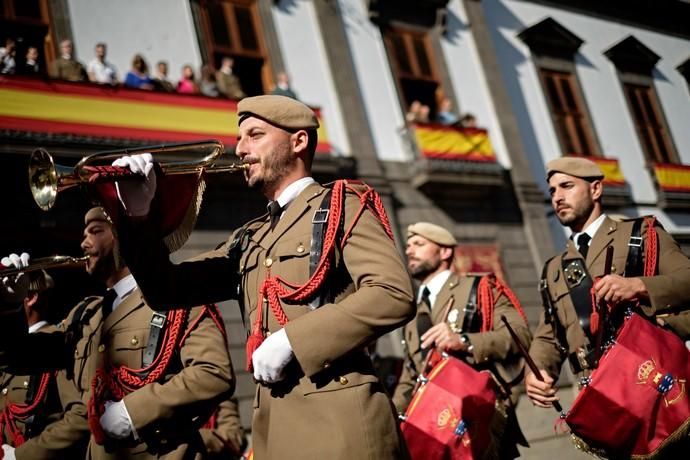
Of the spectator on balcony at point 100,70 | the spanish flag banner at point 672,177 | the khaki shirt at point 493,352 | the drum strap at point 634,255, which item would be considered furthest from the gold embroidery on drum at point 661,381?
the spanish flag banner at point 672,177

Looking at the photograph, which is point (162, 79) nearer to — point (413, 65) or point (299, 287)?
point (413, 65)

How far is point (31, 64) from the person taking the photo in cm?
898

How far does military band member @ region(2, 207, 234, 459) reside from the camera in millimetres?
2805

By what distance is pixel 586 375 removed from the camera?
3.56 metres

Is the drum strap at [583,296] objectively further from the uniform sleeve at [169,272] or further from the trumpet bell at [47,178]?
the trumpet bell at [47,178]

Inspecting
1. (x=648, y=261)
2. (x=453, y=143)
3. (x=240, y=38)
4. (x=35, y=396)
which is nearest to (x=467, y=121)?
(x=453, y=143)

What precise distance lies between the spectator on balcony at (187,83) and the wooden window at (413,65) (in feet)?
14.6

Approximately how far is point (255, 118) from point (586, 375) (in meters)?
2.31

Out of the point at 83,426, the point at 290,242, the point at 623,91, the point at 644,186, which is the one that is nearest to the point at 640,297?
the point at 290,242

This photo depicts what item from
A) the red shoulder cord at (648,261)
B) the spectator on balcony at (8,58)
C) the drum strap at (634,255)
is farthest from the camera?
the spectator on balcony at (8,58)

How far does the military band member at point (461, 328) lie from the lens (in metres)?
4.21

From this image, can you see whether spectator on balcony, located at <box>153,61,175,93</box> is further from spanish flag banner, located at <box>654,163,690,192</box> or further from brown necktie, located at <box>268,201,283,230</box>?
spanish flag banner, located at <box>654,163,690,192</box>

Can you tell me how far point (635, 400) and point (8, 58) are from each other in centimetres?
867

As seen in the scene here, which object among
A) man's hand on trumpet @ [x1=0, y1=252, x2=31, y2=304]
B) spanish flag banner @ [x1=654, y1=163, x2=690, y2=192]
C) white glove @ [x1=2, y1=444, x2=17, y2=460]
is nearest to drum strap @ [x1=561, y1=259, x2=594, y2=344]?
man's hand on trumpet @ [x1=0, y1=252, x2=31, y2=304]
